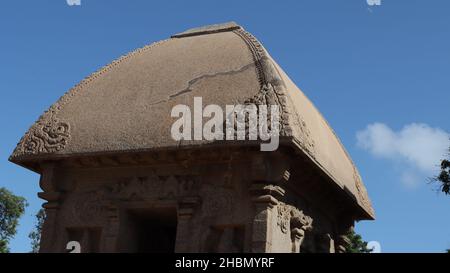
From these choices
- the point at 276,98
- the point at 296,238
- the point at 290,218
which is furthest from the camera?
the point at 296,238

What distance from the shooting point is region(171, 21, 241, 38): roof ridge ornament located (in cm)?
870

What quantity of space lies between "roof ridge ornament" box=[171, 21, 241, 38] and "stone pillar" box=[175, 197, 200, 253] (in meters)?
2.87

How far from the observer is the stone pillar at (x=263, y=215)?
6.46 meters

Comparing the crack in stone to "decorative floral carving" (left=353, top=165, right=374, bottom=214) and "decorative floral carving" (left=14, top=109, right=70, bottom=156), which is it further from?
"decorative floral carving" (left=353, top=165, right=374, bottom=214)

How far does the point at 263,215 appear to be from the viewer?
6590 mm

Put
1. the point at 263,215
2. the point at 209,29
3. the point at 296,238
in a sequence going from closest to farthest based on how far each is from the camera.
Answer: the point at 263,215 < the point at 296,238 < the point at 209,29

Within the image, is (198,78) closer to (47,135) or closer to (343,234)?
(47,135)

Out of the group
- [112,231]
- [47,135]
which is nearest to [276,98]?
[112,231]

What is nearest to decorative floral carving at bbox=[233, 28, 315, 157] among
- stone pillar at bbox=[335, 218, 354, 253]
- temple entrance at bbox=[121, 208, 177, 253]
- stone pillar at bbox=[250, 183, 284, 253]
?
stone pillar at bbox=[250, 183, 284, 253]

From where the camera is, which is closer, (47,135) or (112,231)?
(112,231)

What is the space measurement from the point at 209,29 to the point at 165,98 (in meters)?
1.81
